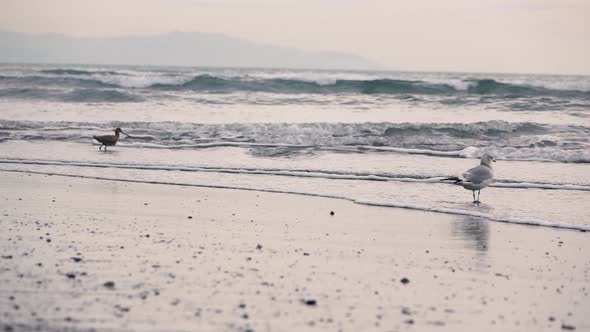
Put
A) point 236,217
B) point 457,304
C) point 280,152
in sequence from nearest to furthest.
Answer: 1. point 457,304
2. point 236,217
3. point 280,152

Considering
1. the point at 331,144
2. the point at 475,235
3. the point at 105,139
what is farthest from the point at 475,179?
the point at 105,139

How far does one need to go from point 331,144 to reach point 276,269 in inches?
409

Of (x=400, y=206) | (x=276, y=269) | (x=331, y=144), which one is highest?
(x=276, y=269)

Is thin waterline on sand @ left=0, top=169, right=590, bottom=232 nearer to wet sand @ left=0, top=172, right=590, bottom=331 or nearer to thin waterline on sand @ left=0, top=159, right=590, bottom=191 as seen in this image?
wet sand @ left=0, top=172, right=590, bottom=331

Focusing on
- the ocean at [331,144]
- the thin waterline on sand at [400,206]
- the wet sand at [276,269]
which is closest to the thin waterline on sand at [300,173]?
the ocean at [331,144]

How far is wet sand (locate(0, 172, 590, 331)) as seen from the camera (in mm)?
4504

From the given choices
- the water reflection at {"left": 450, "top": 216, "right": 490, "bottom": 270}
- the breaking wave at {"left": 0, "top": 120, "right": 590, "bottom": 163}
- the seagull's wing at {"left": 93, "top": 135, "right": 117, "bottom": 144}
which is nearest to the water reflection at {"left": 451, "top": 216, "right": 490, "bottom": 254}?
the water reflection at {"left": 450, "top": 216, "right": 490, "bottom": 270}

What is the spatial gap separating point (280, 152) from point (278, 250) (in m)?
8.17

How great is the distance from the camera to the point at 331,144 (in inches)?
628

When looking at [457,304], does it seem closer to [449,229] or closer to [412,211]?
[449,229]

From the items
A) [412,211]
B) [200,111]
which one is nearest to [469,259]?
[412,211]

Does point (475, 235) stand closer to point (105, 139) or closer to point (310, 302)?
point (310, 302)

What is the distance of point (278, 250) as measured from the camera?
638 cm

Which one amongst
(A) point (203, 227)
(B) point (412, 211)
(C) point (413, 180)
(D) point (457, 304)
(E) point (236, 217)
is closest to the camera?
(D) point (457, 304)
